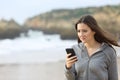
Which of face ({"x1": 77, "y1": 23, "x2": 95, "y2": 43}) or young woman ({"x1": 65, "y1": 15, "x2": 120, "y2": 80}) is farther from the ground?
face ({"x1": 77, "y1": 23, "x2": 95, "y2": 43})

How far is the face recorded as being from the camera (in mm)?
2459

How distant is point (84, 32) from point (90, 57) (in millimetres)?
166

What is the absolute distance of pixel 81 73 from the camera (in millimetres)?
2469

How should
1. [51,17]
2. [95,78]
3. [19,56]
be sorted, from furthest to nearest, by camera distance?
[51,17]
[19,56]
[95,78]

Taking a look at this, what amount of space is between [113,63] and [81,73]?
218 mm

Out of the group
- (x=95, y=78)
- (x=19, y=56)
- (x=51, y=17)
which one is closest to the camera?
(x=95, y=78)

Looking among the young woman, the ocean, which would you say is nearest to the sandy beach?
the ocean

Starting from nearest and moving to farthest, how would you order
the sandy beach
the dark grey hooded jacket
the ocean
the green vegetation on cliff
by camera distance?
the dark grey hooded jacket → the sandy beach → the ocean → the green vegetation on cliff

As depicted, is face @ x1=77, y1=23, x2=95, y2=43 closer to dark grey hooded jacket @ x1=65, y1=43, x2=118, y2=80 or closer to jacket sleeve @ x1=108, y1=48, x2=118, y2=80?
dark grey hooded jacket @ x1=65, y1=43, x2=118, y2=80

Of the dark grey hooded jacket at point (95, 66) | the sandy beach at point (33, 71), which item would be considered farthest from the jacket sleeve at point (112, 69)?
the sandy beach at point (33, 71)

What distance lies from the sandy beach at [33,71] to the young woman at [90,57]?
173 inches

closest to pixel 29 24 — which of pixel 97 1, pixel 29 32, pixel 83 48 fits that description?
pixel 29 32

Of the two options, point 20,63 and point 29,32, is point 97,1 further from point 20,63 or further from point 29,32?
point 20,63

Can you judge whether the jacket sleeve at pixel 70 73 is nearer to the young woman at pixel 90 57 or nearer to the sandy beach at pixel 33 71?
the young woman at pixel 90 57
